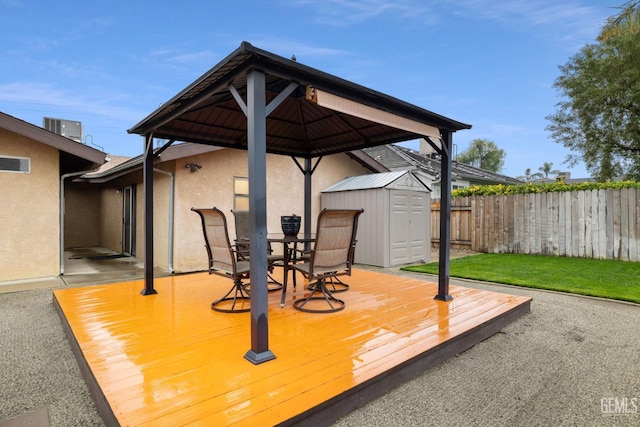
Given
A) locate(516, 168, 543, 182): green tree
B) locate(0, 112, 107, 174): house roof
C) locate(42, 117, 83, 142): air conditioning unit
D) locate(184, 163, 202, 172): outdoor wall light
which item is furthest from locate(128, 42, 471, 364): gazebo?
locate(516, 168, 543, 182): green tree

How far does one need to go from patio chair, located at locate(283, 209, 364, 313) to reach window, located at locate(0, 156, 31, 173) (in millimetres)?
5807

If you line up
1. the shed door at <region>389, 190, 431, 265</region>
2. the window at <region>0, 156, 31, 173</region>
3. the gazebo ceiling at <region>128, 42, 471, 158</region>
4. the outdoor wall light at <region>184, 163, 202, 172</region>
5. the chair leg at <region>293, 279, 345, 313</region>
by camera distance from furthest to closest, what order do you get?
the shed door at <region>389, 190, 431, 265</region>, the outdoor wall light at <region>184, 163, 202, 172</region>, the window at <region>0, 156, 31, 173</region>, the chair leg at <region>293, 279, 345, 313</region>, the gazebo ceiling at <region>128, 42, 471, 158</region>

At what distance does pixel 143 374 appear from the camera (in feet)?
7.37

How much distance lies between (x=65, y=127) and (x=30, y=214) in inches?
263

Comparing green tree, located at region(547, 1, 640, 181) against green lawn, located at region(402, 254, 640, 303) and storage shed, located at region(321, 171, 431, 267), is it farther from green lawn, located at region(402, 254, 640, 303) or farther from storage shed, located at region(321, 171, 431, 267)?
storage shed, located at region(321, 171, 431, 267)

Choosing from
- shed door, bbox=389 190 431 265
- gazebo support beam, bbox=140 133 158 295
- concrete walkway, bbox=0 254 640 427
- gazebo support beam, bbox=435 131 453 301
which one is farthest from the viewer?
shed door, bbox=389 190 431 265

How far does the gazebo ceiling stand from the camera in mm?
2689

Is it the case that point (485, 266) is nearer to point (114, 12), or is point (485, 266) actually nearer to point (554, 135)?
point (554, 135)

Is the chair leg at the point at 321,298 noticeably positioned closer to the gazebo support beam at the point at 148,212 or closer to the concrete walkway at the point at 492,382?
the concrete walkway at the point at 492,382

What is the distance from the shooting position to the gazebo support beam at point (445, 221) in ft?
13.6

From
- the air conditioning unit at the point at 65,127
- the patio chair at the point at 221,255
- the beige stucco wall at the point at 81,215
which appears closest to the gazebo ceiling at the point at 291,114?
the patio chair at the point at 221,255

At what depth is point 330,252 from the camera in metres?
3.61

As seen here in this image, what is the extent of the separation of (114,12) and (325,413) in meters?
15.7

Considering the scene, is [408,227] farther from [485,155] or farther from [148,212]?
[485,155]
